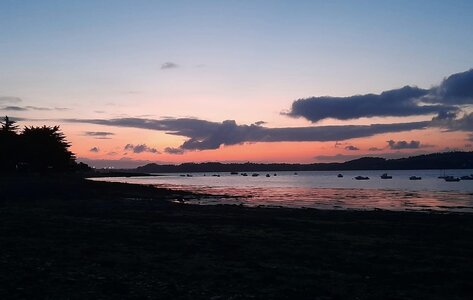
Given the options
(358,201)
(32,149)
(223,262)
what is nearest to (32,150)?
(32,149)

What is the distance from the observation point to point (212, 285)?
12.0 meters

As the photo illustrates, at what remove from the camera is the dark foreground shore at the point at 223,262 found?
1139 centimetres

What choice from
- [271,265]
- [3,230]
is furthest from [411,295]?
[3,230]

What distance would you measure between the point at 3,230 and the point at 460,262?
60.8 ft

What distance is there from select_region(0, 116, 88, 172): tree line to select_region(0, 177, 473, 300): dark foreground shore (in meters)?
73.2

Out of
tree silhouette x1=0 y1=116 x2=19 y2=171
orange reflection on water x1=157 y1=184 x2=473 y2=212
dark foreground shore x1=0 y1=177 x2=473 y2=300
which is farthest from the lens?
tree silhouette x1=0 y1=116 x2=19 y2=171

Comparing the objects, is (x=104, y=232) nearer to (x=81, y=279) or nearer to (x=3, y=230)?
(x=3, y=230)

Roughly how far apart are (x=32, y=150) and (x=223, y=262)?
88366 mm

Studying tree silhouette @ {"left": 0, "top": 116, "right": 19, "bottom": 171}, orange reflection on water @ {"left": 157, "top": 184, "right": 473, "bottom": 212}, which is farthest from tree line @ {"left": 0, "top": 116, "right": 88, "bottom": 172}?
orange reflection on water @ {"left": 157, "top": 184, "right": 473, "bottom": 212}

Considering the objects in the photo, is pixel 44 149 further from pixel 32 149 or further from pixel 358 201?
pixel 358 201

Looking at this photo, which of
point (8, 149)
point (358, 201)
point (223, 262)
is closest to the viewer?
point (223, 262)

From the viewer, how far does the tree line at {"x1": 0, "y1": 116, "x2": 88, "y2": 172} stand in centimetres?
9231

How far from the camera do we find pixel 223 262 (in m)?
15.3

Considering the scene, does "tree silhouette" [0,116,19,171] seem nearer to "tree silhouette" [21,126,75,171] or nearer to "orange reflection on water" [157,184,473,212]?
"tree silhouette" [21,126,75,171]
